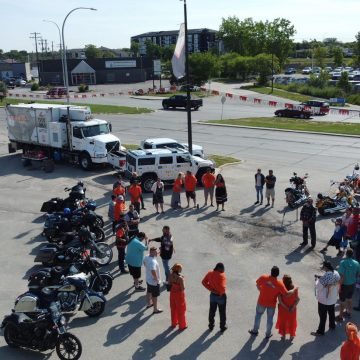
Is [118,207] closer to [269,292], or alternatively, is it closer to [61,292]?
[61,292]

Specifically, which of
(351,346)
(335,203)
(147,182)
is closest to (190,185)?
(147,182)

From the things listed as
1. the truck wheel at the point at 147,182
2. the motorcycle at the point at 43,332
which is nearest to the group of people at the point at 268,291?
the motorcycle at the point at 43,332

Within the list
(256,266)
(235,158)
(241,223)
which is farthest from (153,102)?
(256,266)

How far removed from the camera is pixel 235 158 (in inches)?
1144

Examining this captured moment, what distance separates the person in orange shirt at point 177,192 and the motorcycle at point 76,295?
8285 millimetres

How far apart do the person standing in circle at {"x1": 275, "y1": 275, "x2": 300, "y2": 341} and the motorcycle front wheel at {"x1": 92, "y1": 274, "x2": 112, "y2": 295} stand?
4.24 metres

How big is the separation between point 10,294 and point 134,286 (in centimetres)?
306

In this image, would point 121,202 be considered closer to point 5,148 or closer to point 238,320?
point 238,320

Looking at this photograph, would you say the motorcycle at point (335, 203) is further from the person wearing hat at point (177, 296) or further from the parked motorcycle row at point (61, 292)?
the person wearing hat at point (177, 296)

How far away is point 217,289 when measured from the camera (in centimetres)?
1018

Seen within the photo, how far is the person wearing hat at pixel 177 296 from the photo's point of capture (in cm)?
1034

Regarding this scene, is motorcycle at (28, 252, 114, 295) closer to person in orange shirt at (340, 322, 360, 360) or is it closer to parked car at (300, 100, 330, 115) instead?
person in orange shirt at (340, 322, 360, 360)

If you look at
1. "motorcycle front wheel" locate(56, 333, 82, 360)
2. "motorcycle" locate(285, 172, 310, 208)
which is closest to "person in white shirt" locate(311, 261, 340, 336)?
"motorcycle front wheel" locate(56, 333, 82, 360)

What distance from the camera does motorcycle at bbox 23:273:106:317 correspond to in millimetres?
10586
